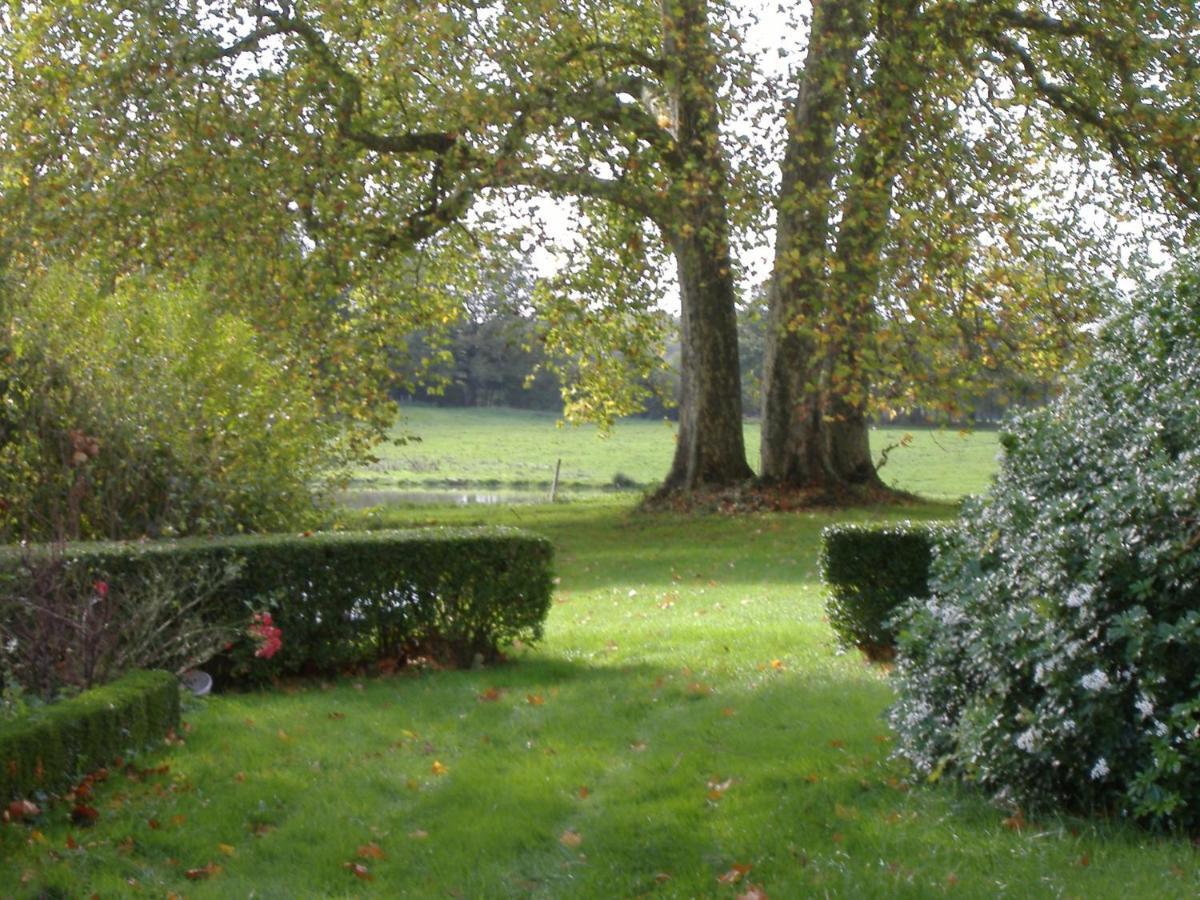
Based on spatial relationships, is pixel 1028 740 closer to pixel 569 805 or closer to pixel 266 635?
pixel 569 805

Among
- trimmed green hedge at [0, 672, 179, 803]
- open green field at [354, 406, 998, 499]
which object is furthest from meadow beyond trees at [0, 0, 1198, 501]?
open green field at [354, 406, 998, 499]

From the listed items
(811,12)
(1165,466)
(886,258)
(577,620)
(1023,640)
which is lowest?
(577,620)

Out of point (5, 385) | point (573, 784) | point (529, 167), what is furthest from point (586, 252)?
point (573, 784)

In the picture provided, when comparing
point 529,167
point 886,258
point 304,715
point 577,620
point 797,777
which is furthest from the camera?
point 529,167

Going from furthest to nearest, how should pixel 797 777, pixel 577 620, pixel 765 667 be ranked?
1. pixel 577 620
2. pixel 765 667
3. pixel 797 777

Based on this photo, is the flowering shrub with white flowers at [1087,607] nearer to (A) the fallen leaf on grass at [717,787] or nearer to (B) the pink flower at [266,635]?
(A) the fallen leaf on grass at [717,787]

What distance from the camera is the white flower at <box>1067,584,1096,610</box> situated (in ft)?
18.3

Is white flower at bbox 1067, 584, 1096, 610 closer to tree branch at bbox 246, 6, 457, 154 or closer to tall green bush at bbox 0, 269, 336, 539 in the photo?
tall green bush at bbox 0, 269, 336, 539

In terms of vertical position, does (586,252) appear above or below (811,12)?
below

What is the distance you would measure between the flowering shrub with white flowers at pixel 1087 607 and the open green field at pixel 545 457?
3400 cm

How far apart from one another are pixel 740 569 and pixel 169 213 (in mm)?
9235

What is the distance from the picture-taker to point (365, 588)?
10.6 metres

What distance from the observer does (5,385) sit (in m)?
12.5

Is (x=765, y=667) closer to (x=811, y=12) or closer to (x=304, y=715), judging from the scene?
(x=304, y=715)
